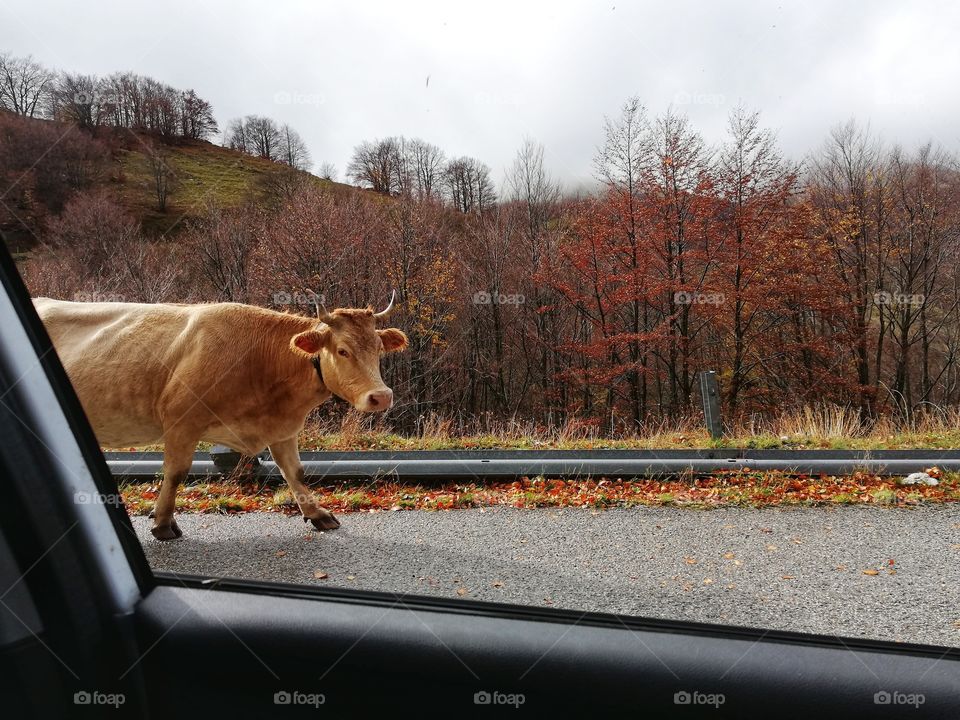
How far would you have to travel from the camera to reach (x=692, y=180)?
36.8 ft

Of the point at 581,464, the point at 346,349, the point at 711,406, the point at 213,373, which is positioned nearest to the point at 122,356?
the point at 213,373

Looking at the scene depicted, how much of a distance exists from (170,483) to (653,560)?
95cm

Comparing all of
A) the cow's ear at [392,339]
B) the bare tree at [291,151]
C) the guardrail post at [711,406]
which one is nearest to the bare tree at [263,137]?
the bare tree at [291,151]

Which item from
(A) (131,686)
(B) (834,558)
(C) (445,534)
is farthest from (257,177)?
(B) (834,558)

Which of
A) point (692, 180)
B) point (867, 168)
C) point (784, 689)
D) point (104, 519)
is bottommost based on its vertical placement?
point (784, 689)

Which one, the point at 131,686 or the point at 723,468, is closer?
the point at 131,686

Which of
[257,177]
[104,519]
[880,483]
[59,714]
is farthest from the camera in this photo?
[257,177]

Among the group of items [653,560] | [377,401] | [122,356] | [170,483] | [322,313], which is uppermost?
[322,313]

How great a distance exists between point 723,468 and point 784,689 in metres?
0.43

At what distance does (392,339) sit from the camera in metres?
1.77

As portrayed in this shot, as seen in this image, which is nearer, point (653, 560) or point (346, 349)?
point (653, 560)

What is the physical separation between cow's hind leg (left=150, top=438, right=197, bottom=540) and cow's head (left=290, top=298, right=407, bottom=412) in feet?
1.35

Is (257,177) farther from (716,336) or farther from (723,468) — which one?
(716,336)

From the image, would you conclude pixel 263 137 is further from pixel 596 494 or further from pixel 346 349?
pixel 596 494
